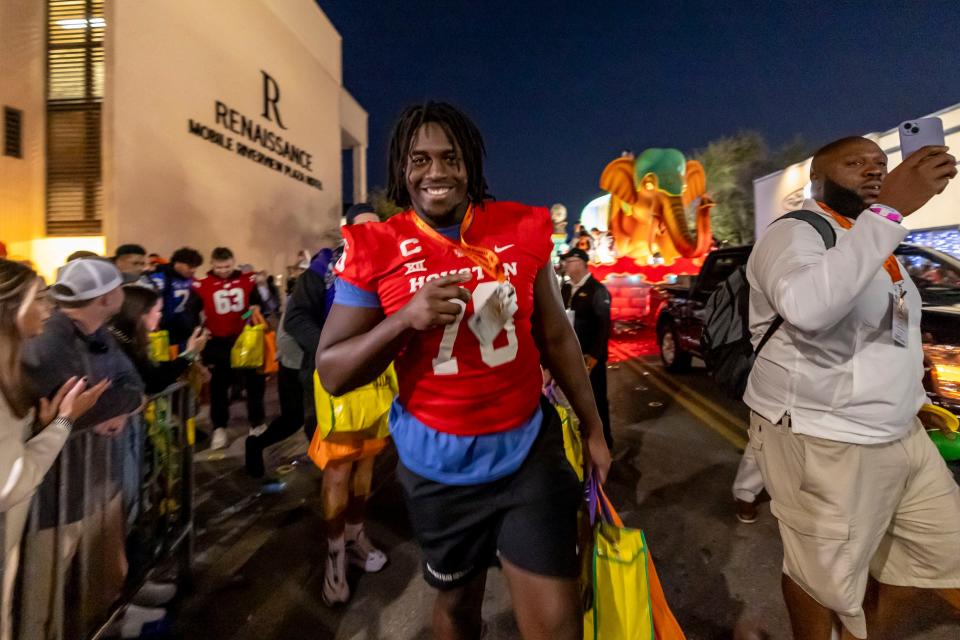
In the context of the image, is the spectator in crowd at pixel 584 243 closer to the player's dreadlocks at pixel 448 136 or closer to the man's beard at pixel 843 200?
the man's beard at pixel 843 200

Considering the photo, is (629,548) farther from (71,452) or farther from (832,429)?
(71,452)

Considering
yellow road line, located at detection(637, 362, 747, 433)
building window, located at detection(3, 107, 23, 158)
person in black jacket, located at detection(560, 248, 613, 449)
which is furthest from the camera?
building window, located at detection(3, 107, 23, 158)

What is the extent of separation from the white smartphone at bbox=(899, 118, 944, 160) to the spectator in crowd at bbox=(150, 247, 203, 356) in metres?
6.08

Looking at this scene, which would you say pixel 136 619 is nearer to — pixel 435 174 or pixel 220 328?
pixel 435 174

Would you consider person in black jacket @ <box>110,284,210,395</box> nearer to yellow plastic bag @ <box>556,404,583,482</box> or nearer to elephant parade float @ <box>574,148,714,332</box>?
yellow plastic bag @ <box>556,404,583,482</box>

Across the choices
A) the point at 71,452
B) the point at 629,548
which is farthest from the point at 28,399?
the point at 629,548

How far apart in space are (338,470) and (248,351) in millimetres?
2871

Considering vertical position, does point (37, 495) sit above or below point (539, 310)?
below

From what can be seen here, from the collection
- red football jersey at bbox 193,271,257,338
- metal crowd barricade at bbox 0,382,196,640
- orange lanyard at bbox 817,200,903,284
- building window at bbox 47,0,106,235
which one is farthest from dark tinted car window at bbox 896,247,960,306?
building window at bbox 47,0,106,235

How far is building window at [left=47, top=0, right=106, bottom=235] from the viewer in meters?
11.7

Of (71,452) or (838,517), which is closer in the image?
(838,517)

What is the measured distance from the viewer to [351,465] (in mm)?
3113

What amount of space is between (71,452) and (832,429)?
2.94 m

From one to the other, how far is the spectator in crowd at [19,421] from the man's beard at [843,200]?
10.2 ft
